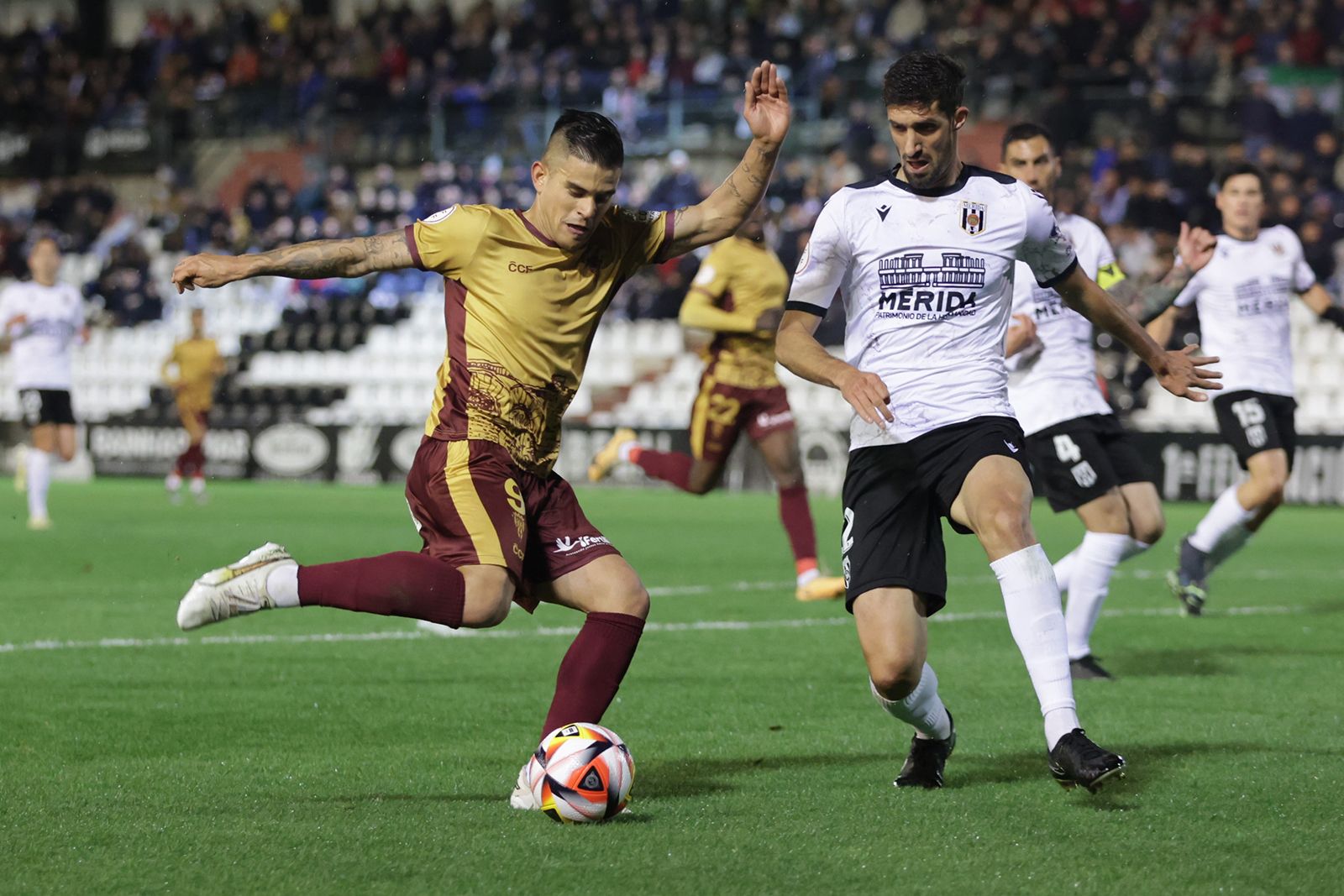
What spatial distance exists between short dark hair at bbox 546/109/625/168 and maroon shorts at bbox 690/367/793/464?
234 inches

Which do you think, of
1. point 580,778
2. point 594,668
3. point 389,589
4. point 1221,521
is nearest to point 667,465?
point 1221,521

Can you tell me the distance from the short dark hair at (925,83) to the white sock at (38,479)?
1263cm

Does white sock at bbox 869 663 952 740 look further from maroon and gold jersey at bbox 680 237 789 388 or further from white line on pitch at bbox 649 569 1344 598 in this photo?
maroon and gold jersey at bbox 680 237 789 388

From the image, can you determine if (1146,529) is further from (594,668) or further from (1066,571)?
(594,668)

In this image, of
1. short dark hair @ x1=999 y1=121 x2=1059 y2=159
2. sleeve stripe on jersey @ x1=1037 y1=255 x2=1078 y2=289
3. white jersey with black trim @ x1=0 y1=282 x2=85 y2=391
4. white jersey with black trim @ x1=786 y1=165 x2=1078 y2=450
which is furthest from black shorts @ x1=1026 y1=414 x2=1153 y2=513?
white jersey with black trim @ x1=0 y1=282 x2=85 y2=391

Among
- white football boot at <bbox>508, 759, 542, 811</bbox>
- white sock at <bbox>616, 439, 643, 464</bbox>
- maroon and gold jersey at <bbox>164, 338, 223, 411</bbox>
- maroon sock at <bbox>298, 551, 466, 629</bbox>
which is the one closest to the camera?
white football boot at <bbox>508, 759, 542, 811</bbox>

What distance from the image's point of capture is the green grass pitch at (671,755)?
410cm

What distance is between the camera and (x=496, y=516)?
5055 millimetres

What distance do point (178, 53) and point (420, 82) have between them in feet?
20.5

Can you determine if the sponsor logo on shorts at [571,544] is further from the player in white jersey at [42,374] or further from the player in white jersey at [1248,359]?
the player in white jersey at [42,374]

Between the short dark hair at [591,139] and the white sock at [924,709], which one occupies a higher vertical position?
the short dark hair at [591,139]

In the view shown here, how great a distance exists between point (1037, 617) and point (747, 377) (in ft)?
20.4

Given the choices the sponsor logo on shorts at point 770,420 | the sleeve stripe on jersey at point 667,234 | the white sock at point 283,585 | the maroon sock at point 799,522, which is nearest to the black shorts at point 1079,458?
the sleeve stripe on jersey at point 667,234

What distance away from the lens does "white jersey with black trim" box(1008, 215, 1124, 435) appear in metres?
7.81
